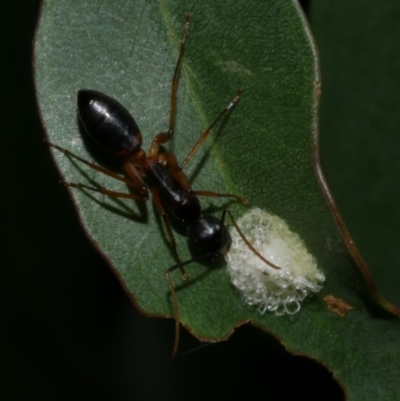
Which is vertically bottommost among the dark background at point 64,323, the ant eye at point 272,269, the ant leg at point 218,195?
the dark background at point 64,323

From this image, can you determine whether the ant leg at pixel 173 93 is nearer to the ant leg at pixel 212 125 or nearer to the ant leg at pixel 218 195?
the ant leg at pixel 212 125

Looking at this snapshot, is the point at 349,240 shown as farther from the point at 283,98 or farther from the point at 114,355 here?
the point at 114,355

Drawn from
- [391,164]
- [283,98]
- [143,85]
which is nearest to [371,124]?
[391,164]

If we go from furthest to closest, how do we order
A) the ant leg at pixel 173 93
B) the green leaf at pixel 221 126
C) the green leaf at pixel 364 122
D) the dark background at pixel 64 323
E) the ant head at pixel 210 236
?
the green leaf at pixel 364 122 → the dark background at pixel 64 323 → the ant head at pixel 210 236 → the ant leg at pixel 173 93 → the green leaf at pixel 221 126

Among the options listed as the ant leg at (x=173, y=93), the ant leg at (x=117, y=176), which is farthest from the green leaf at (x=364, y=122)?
the ant leg at (x=117, y=176)

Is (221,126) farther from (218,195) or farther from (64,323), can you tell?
(64,323)

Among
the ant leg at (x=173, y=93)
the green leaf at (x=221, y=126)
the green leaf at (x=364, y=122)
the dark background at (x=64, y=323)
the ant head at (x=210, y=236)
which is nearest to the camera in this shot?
the green leaf at (x=221, y=126)

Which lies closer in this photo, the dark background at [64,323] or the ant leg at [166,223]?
the ant leg at [166,223]
